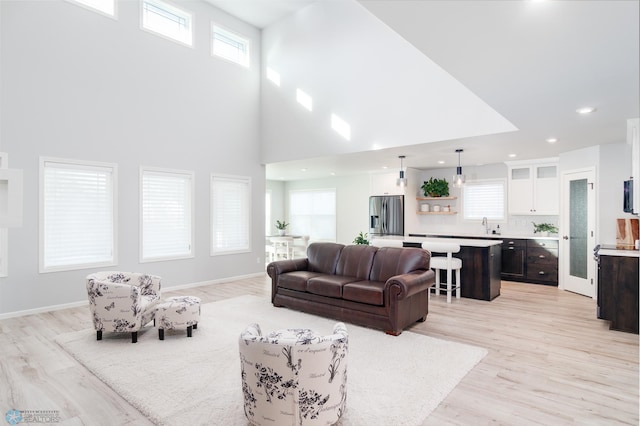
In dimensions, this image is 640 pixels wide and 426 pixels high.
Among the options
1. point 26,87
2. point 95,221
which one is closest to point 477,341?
point 95,221

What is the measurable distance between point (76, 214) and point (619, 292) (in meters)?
7.19

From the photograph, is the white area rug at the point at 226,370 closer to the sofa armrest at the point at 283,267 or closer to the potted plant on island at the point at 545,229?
the sofa armrest at the point at 283,267

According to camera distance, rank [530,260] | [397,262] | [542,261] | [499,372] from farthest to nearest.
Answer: [530,260] < [542,261] < [397,262] < [499,372]

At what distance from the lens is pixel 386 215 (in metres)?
8.69

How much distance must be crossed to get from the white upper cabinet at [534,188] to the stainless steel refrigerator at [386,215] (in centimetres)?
231

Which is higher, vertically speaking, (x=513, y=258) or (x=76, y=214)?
(x=76, y=214)

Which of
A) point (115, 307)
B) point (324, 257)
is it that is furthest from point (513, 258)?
point (115, 307)

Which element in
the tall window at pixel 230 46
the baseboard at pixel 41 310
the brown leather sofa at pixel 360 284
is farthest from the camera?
the tall window at pixel 230 46

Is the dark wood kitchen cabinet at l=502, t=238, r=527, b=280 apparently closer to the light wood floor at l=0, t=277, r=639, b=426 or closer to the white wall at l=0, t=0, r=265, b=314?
the light wood floor at l=0, t=277, r=639, b=426

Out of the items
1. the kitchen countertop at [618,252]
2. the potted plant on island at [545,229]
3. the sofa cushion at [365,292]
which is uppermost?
the potted plant on island at [545,229]

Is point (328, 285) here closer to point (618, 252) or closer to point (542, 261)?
point (618, 252)

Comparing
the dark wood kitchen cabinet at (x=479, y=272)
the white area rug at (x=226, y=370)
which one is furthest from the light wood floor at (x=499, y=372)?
the dark wood kitchen cabinet at (x=479, y=272)

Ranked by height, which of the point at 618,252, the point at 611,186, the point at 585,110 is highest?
the point at 585,110

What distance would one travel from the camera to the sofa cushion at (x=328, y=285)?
4.43 meters
